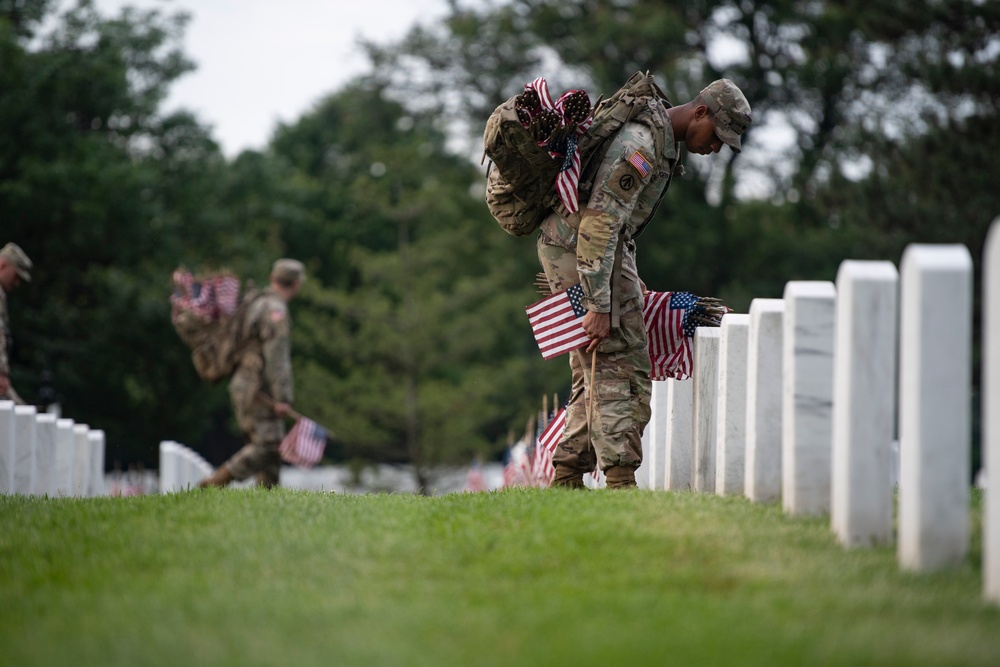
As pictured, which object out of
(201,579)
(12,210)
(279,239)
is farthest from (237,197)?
(201,579)

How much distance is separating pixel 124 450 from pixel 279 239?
354 inches

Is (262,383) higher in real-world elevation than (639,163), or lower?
lower

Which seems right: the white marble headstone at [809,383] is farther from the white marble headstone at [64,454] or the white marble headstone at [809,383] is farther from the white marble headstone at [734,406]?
the white marble headstone at [64,454]

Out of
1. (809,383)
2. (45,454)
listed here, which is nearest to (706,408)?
(809,383)

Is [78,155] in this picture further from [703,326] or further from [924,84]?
[703,326]

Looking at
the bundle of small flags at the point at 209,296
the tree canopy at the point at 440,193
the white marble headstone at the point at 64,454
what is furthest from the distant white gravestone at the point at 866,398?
the tree canopy at the point at 440,193

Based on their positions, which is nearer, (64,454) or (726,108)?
(726,108)

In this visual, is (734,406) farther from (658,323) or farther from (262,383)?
(262,383)

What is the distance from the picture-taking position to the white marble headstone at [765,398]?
18.8 ft

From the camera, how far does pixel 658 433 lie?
8203 millimetres

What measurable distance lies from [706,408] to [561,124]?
5.36ft

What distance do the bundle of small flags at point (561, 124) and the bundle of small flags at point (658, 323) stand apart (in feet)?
→ 1.86

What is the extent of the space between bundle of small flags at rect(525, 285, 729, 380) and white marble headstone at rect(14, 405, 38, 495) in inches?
176

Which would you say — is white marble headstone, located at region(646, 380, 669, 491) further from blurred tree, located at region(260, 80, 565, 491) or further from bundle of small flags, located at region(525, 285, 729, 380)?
blurred tree, located at region(260, 80, 565, 491)
